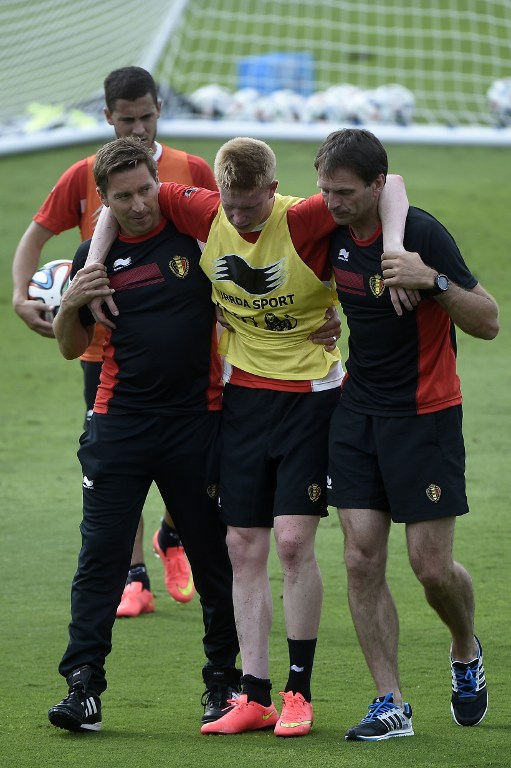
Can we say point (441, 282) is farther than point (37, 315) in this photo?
No

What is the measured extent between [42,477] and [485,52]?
10757 mm

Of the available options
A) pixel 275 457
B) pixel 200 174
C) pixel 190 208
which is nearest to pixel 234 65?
pixel 200 174

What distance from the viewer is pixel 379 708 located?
4.57 m

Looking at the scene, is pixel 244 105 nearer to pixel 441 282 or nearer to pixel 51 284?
pixel 51 284

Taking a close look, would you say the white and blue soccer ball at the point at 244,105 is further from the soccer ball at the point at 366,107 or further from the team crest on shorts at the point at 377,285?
the team crest on shorts at the point at 377,285

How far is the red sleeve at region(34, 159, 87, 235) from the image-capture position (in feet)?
21.2

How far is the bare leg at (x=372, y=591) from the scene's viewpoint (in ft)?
15.2

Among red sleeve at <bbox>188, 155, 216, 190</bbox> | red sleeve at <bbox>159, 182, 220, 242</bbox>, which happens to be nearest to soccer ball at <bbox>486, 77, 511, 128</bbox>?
red sleeve at <bbox>188, 155, 216, 190</bbox>

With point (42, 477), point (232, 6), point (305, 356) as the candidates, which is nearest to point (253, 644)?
point (305, 356)

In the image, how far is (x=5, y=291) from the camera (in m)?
13.9

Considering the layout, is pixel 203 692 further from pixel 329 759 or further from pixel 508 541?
pixel 508 541

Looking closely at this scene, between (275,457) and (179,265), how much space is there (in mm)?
789

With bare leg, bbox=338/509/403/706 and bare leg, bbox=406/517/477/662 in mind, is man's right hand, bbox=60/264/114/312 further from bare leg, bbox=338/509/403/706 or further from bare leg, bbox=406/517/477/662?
bare leg, bbox=406/517/477/662

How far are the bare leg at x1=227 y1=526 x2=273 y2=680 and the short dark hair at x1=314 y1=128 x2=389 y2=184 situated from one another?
1.31 metres
